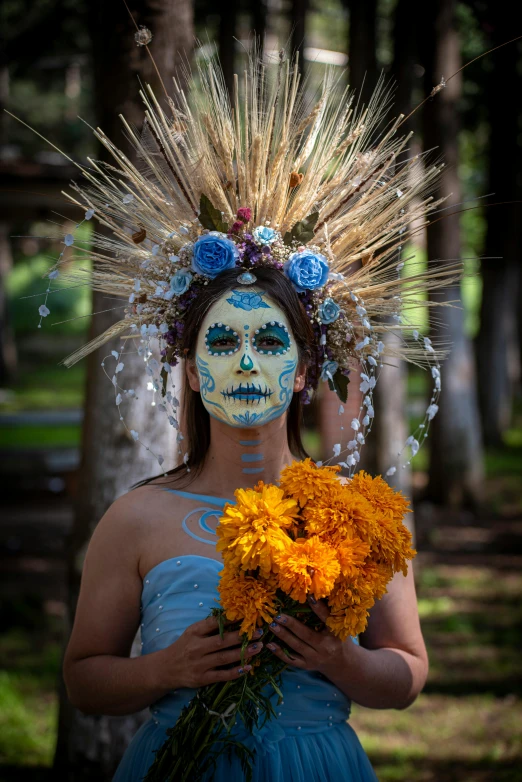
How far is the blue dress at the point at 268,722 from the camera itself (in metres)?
2.25

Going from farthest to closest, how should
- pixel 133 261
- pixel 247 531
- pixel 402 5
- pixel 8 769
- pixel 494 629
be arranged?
pixel 402 5
pixel 494 629
pixel 8 769
pixel 133 261
pixel 247 531

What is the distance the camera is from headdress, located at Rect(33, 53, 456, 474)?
2.46 m

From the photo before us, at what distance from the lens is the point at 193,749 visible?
83.8 inches

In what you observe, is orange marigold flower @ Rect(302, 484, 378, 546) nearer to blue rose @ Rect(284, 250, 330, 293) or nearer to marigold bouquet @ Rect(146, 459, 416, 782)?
marigold bouquet @ Rect(146, 459, 416, 782)

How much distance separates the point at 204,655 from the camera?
82.0 inches

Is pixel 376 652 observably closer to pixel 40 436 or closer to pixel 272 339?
pixel 272 339

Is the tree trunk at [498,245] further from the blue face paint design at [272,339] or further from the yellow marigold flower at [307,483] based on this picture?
the yellow marigold flower at [307,483]

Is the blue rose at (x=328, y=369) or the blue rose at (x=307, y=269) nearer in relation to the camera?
the blue rose at (x=307, y=269)

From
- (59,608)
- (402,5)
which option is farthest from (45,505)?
(402,5)

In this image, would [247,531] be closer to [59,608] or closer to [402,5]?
[59,608]

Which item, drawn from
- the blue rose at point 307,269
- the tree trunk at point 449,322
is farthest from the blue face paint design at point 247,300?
the tree trunk at point 449,322

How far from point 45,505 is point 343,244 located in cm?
849

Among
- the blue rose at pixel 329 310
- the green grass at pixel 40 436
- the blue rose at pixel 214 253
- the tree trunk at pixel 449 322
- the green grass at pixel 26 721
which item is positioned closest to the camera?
the blue rose at pixel 214 253

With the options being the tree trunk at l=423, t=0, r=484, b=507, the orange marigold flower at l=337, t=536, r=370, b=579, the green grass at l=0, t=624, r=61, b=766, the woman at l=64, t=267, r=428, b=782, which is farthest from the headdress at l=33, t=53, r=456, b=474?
the tree trunk at l=423, t=0, r=484, b=507
